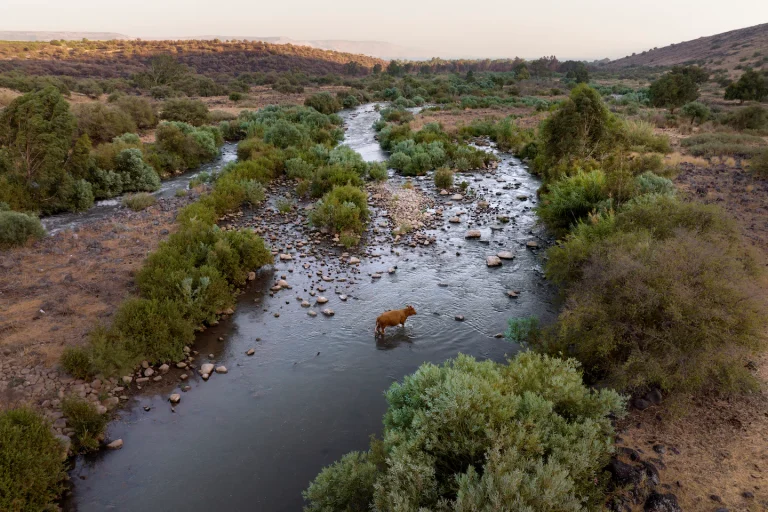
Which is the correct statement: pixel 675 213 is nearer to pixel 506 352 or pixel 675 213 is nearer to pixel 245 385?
pixel 506 352

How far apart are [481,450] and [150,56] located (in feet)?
309

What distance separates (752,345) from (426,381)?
15.9 ft

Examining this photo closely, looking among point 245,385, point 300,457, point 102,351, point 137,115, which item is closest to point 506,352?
point 300,457

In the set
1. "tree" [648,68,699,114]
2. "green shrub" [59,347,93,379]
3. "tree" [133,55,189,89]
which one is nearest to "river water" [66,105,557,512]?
"green shrub" [59,347,93,379]

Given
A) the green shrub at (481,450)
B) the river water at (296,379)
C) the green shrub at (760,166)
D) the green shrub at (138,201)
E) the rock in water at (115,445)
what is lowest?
the rock in water at (115,445)

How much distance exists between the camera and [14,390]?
6.95 meters

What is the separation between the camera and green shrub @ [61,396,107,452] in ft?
20.9

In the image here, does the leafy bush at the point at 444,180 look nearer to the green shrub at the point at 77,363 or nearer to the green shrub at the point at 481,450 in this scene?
the green shrub at the point at 481,450

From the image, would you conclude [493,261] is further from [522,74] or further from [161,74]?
[522,74]

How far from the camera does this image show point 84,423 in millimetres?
6422

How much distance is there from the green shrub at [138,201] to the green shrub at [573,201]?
13.7m

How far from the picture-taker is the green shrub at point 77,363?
24.3ft

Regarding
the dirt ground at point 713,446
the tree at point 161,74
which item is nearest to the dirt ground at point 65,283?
the dirt ground at point 713,446

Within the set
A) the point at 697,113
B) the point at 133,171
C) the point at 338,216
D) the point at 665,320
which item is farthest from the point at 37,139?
the point at 697,113
